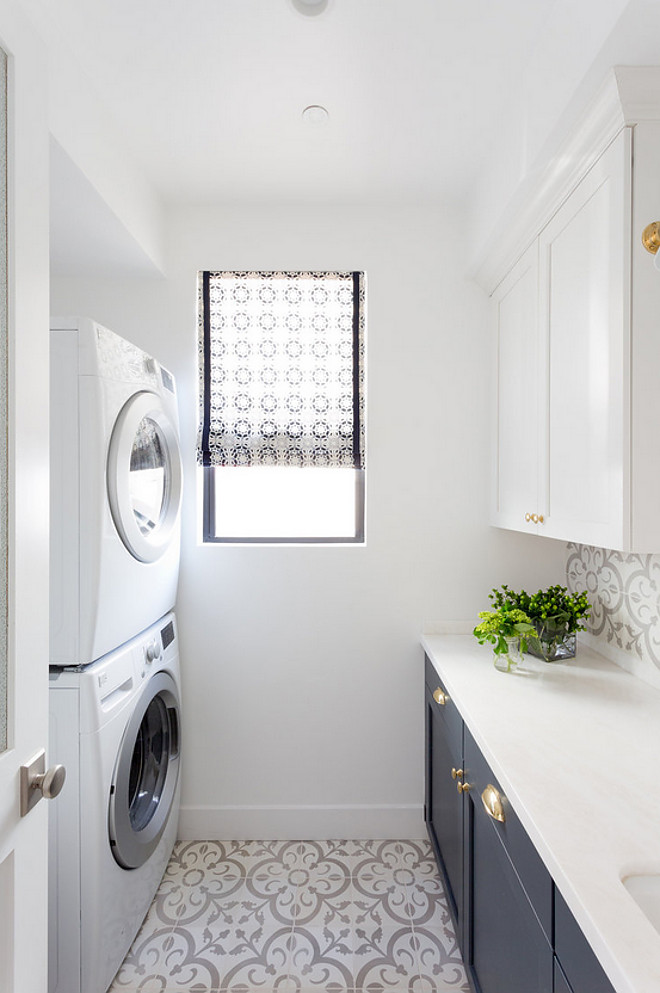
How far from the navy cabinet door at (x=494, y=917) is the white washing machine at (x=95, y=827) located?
94 centimetres

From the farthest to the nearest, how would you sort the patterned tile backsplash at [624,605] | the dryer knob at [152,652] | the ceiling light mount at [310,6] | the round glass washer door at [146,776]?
the dryer knob at [152,652]
the patterned tile backsplash at [624,605]
the round glass washer door at [146,776]
the ceiling light mount at [310,6]

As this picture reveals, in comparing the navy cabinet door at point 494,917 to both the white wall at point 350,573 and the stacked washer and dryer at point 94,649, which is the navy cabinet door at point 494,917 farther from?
the stacked washer and dryer at point 94,649

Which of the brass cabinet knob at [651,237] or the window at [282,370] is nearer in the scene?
the brass cabinet knob at [651,237]

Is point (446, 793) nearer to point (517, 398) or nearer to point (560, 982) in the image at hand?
point (560, 982)

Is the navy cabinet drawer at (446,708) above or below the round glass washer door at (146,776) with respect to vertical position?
above

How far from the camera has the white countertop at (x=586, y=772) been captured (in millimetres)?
743

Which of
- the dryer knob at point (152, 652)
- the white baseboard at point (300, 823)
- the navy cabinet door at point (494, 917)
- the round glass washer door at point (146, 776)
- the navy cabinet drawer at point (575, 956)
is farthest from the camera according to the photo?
the white baseboard at point (300, 823)

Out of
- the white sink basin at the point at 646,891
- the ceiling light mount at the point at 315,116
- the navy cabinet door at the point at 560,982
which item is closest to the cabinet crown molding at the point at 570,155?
the ceiling light mount at the point at 315,116

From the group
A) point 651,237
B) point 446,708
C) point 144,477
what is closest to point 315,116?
point 651,237

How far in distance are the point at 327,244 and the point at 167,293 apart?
0.68 m

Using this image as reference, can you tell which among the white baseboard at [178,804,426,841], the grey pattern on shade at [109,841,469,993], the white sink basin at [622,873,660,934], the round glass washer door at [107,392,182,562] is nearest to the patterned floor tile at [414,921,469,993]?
the grey pattern on shade at [109,841,469,993]

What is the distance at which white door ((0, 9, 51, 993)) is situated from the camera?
0.82 metres

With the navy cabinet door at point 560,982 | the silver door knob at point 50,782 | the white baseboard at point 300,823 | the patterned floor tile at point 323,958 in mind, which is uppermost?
the silver door knob at point 50,782

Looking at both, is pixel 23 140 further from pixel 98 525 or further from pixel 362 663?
pixel 362 663
